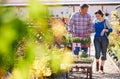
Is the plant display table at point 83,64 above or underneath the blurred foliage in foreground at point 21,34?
underneath

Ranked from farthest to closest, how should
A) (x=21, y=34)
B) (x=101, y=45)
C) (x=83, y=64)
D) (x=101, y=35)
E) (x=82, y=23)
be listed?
(x=101, y=45) → (x=101, y=35) → (x=82, y=23) → (x=83, y=64) → (x=21, y=34)

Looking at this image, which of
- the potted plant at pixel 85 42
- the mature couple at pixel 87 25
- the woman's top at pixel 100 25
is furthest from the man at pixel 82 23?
the potted plant at pixel 85 42

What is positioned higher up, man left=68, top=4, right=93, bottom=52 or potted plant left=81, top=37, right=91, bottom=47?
man left=68, top=4, right=93, bottom=52

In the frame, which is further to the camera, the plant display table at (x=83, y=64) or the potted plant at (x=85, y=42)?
the potted plant at (x=85, y=42)

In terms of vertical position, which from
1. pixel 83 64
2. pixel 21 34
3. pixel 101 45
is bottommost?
pixel 83 64

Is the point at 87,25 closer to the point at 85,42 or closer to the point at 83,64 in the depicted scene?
the point at 85,42

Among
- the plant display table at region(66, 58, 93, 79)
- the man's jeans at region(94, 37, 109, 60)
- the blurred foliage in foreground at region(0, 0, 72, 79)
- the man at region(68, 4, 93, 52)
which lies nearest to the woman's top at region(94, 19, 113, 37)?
the man at region(68, 4, 93, 52)

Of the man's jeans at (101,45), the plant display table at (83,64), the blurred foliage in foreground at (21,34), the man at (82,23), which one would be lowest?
the plant display table at (83,64)

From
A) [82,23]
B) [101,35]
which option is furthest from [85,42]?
[82,23]

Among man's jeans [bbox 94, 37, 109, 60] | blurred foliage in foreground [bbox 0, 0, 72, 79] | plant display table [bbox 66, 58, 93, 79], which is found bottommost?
plant display table [bbox 66, 58, 93, 79]

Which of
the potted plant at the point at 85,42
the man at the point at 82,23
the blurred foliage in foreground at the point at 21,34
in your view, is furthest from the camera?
the potted plant at the point at 85,42

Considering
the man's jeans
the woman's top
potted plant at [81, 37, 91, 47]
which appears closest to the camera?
the woman's top

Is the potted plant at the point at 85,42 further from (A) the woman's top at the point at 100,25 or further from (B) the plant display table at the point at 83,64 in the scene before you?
(B) the plant display table at the point at 83,64

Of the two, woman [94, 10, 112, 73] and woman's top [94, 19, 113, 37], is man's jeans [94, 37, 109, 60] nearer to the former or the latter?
woman [94, 10, 112, 73]
